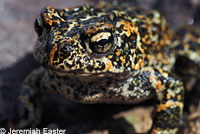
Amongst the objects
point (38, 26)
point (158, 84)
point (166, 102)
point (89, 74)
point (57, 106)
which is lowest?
point (57, 106)

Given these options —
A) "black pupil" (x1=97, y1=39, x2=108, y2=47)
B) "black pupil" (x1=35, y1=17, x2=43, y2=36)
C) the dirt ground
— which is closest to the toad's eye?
"black pupil" (x1=97, y1=39, x2=108, y2=47)

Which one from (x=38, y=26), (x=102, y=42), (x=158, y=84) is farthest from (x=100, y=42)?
(x=158, y=84)


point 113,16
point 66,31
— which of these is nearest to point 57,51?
point 66,31

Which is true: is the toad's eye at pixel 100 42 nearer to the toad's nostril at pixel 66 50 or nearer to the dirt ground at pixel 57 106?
the toad's nostril at pixel 66 50

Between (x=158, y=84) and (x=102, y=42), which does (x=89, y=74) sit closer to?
(x=102, y=42)

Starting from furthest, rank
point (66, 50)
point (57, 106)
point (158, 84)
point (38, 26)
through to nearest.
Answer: point (57, 106) < point (158, 84) < point (38, 26) < point (66, 50)
